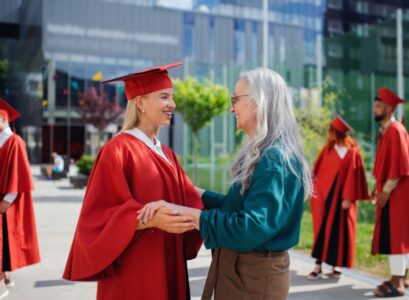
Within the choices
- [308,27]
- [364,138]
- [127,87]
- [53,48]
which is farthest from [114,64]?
[127,87]

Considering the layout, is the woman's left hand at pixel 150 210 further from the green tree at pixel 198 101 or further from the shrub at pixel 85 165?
the shrub at pixel 85 165

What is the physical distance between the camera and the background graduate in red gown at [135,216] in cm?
243

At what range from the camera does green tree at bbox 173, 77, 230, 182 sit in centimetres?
1530

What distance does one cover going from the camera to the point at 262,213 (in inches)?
87.0

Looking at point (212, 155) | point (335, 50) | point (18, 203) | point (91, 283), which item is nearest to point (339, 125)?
point (91, 283)

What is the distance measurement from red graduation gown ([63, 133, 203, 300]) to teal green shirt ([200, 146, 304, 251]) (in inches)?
15.0

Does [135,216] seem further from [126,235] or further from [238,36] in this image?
[238,36]

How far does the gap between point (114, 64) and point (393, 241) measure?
1270 inches

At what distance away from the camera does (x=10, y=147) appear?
5371mm

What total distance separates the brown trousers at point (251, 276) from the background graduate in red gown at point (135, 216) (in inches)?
11.2

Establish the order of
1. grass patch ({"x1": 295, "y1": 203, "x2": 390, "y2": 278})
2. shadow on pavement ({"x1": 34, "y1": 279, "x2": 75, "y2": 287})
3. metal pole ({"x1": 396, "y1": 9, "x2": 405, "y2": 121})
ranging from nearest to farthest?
shadow on pavement ({"x1": 34, "y1": 279, "x2": 75, "y2": 287}) < grass patch ({"x1": 295, "y1": 203, "x2": 390, "y2": 278}) < metal pole ({"x1": 396, "y1": 9, "x2": 405, "y2": 121})

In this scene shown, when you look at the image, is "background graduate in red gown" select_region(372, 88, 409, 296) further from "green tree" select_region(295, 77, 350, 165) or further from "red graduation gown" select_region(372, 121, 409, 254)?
"green tree" select_region(295, 77, 350, 165)

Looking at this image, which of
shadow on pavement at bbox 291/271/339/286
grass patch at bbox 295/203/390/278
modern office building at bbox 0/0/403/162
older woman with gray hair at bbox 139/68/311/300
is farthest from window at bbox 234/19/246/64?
older woman with gray hair at bbox 139/68/311/300

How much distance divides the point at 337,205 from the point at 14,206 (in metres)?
3.71
